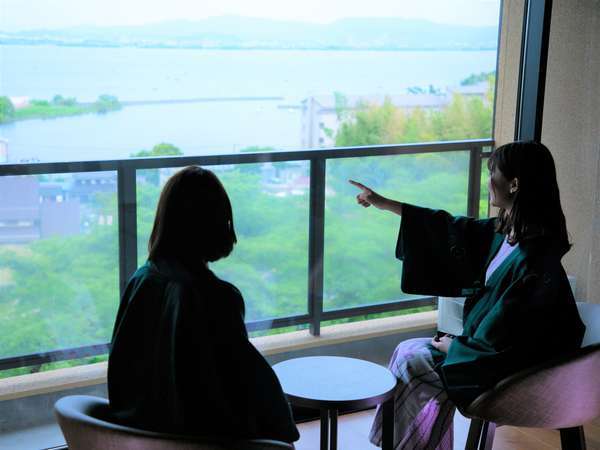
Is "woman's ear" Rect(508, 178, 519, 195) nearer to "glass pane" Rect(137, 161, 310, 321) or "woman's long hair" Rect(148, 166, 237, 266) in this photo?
"glass pane" Rect(137, 161, 310, 321)

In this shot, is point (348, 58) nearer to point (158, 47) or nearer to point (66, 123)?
point (158, 47)

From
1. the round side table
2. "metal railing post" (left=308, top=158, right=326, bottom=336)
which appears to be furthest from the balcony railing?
the round side table

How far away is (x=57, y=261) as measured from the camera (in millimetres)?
2678

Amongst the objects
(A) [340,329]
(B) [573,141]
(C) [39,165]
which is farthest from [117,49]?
(B) [573,141]

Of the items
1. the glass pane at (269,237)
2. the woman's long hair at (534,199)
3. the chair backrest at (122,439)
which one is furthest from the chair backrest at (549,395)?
the glass pane at (269,237)

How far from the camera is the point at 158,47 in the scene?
268cm

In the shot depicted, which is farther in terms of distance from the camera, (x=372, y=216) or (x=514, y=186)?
(x=372, y=216)

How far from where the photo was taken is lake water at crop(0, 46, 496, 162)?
8.32ft

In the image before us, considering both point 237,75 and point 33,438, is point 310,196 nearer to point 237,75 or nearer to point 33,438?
point 237,75

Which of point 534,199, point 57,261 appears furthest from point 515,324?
point 57,261

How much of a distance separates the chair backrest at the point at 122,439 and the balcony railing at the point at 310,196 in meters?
1.04

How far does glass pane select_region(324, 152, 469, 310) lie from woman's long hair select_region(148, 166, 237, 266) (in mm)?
1329

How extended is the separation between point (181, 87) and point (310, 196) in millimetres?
666

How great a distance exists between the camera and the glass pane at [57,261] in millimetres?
2588
